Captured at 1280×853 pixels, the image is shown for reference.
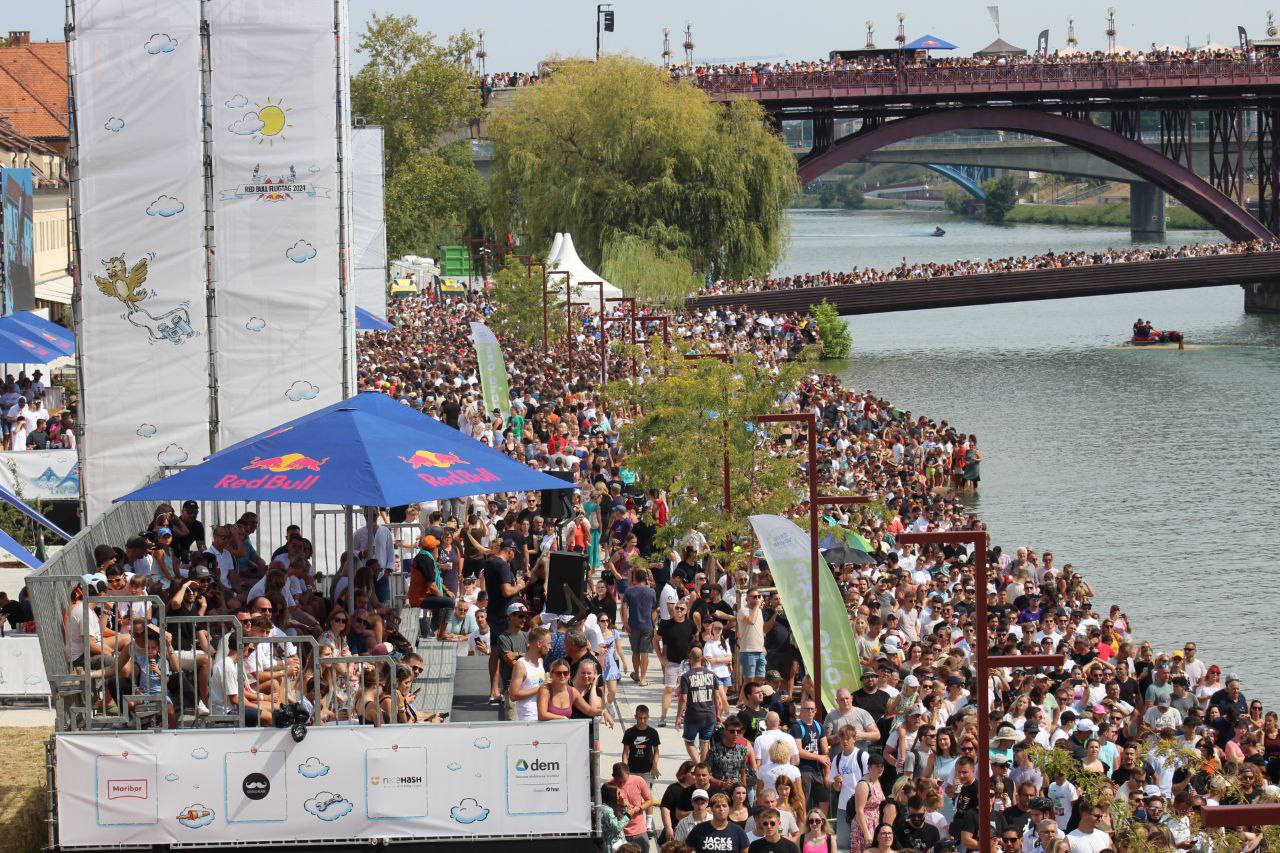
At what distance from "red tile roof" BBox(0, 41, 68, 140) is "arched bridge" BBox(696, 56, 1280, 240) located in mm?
26340

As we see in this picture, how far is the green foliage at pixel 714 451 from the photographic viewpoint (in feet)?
78.2

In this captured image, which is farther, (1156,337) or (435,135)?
(435,135)

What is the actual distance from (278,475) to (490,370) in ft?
58.1

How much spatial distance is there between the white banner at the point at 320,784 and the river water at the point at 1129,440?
1544 cm

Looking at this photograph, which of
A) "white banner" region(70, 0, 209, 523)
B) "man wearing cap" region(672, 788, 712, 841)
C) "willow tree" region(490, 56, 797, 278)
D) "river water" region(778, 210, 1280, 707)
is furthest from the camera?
"willow tree" region(490, 56, 797, 278)

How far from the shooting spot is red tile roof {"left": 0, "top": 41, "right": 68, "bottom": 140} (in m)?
60.5

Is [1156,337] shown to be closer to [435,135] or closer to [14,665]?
[435,135]

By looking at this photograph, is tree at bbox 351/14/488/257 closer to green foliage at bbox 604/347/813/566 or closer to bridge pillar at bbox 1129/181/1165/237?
green foliage at bbox 604/347/813/566

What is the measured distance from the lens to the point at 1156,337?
7612cm

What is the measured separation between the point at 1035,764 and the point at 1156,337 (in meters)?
65.1

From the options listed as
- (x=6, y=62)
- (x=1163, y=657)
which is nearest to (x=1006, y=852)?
(x=1163, y=657)

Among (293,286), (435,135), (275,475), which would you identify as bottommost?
(275,475)

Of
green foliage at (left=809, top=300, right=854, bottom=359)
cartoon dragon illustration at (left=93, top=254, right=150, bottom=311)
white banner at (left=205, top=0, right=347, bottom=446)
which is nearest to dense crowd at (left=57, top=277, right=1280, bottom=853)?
white banner at (left=205, top=0, right=347, bottom=446)

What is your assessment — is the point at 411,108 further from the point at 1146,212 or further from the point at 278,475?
the point at 1146,212
